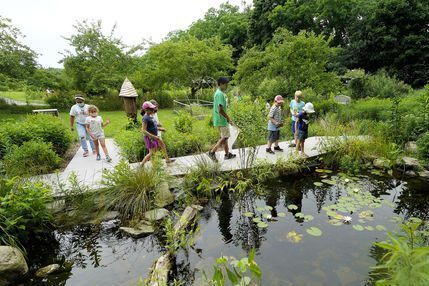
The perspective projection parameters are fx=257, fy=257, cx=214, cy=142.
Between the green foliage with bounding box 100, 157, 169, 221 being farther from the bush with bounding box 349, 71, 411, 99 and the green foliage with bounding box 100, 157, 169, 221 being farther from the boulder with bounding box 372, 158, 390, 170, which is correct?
the bush with bounding box 349, 71, 411, 99

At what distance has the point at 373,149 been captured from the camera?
21.0 feet

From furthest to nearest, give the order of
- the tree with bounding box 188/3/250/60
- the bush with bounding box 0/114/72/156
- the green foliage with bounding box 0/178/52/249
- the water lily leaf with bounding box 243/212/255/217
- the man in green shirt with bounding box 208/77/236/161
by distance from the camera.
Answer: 1. the tree with bounding box 188/3/250/60
2. the bush with bounding box 0/114/72/156
3. the man in green shirt with bounding box 208/77/236/161
4. the water lily leaf with bounding box 243/212/255/217
5. the green foliage with bounding box 0/178/52/249

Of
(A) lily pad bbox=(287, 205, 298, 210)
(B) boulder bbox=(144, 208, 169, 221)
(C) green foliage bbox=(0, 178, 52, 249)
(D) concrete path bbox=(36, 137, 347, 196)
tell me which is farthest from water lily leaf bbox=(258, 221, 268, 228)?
(C) green foliage bbox=(0, 178, 52, 249)

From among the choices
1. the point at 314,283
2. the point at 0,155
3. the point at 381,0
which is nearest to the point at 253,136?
the point at 314,283

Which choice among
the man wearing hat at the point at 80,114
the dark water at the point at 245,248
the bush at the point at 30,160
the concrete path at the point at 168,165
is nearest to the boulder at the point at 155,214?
the dark water at the point at 245,248

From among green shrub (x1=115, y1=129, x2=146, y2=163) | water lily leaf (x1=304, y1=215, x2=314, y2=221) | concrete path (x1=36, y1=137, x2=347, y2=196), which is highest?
green shrub (x1=115, y1=129, x2=146, y2=163)

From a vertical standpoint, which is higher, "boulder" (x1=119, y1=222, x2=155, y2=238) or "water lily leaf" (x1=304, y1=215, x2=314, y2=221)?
"boulder" (x1=119, y1=222, x2=155, y2=238)

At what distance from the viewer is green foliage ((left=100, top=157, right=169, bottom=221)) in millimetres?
4332

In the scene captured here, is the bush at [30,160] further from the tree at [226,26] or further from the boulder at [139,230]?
the tree at [226,26]

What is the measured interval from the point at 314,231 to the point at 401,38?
87.0 ft

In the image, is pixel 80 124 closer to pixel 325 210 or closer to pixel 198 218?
pixel 198 218

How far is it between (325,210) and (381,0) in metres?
26.4

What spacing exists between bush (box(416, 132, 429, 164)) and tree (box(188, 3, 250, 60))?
1094 inches

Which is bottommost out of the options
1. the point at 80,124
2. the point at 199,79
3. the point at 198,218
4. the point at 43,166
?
the point at 198,218
